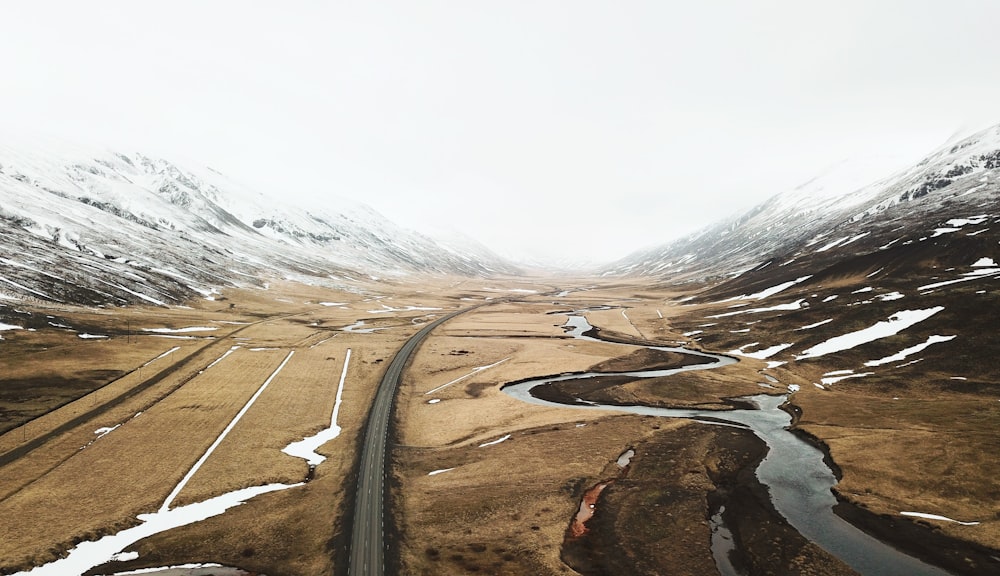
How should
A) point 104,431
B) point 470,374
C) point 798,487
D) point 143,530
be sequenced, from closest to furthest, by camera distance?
point 143,530 → point 798,487 → point 104,431 → point 470,374

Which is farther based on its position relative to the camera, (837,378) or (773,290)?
(773,290)

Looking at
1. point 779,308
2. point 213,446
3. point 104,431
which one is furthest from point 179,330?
point 779,308

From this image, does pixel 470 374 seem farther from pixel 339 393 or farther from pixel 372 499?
pixel 372 499

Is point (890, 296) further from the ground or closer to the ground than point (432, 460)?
closer to the ground

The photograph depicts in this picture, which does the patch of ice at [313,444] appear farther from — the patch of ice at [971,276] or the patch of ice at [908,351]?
the patch of ice at [971,276]

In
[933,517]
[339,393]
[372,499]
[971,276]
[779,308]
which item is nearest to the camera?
[933,517]

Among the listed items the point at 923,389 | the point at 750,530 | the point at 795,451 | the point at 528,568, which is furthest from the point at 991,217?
the point at 528,568

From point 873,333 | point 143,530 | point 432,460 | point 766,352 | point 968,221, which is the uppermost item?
point 143,530
